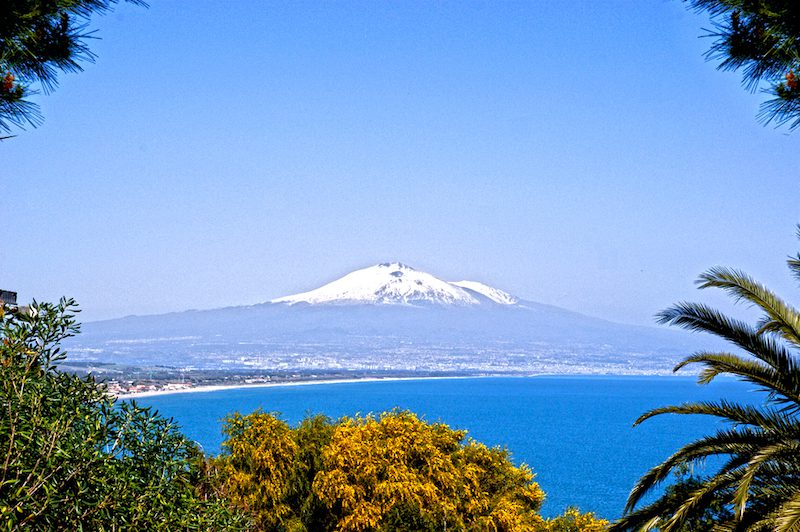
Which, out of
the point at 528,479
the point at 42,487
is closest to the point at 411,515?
the point at 528,479

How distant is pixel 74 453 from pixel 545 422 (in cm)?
13432

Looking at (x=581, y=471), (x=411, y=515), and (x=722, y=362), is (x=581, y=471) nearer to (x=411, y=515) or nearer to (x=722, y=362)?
(x=411, y=515)

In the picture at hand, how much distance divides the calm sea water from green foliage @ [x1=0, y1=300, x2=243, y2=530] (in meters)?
54.2

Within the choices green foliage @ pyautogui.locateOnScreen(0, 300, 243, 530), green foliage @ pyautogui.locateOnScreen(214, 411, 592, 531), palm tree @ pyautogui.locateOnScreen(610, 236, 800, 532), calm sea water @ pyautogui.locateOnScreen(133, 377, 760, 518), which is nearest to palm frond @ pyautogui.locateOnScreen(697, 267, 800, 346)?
palm tree @ pyautogui.locateOnScreen(610, 236, 800, 532)

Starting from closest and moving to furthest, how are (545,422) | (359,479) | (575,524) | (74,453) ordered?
(74,453), (359,479), (575,524), (545,422)

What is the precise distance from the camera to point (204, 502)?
19.4 ft

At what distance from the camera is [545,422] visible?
135 meters

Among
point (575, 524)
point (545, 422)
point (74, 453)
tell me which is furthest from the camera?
point (545, 422)

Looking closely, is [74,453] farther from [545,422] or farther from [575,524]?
[545,422]

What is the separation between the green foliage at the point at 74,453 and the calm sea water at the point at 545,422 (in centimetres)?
5415

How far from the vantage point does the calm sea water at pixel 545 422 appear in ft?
266

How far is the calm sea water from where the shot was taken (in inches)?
3189

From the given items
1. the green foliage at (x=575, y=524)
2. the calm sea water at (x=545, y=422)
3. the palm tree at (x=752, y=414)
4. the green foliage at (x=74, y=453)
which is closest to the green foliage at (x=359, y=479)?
the green foliage at (x=575, y=524)

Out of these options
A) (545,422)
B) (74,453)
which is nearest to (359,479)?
(74,453)
